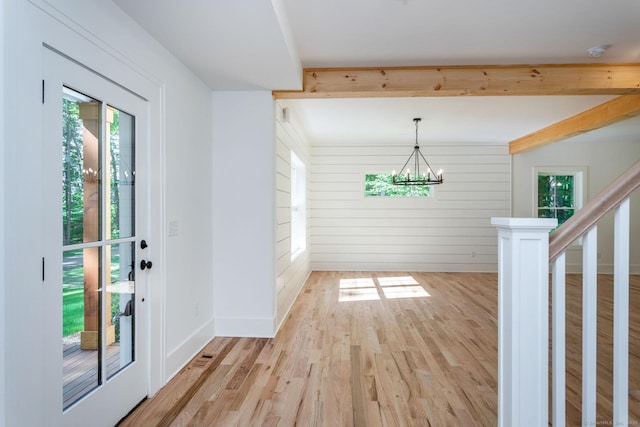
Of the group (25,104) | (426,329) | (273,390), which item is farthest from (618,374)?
(426,329)

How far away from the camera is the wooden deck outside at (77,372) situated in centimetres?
173

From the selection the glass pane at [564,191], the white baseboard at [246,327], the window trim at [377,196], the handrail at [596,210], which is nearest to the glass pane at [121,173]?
the white baseboard at [246,327]

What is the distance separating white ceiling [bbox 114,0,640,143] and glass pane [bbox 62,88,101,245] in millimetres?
692

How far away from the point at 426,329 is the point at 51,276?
3230mm

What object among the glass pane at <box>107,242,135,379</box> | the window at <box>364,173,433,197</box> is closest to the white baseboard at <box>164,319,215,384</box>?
the glass pane at <box>107,242,135,379</box>

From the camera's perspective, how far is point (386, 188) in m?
7.38

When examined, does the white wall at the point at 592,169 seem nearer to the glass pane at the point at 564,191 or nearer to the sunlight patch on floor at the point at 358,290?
the glass pane at the point at 564,191

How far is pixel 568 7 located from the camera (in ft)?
8.11

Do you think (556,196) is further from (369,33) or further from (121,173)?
(121,173)

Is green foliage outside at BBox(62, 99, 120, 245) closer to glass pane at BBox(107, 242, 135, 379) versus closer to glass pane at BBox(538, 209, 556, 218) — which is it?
glass pane at BBox(107, 242, 135, 379)

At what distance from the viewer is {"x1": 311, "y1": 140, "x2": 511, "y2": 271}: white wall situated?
7203 mm

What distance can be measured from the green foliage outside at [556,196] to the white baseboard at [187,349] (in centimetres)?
658

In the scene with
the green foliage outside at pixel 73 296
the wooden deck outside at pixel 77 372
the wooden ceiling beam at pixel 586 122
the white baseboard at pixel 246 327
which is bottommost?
the white baseboard at pixel 246 327

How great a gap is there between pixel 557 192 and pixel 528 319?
722 cm
